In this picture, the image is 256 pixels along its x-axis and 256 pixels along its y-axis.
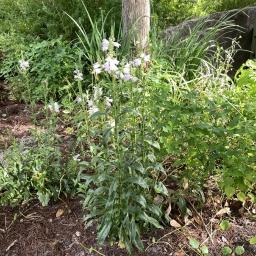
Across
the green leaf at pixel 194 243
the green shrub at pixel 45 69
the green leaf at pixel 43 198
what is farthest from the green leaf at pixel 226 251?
the green shrub at pixel 45 69

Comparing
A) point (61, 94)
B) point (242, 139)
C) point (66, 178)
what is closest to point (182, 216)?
point (242, 139)

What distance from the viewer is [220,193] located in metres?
2.79

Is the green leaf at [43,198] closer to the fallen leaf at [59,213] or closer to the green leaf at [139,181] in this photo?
the fallen leaf at [59,213]

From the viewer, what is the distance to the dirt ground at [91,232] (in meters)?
2.48

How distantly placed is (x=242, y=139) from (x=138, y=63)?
83 centimetres

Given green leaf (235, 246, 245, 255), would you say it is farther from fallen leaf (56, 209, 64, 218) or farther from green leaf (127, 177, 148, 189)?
fallen leaf (56, 209, 64, 218)

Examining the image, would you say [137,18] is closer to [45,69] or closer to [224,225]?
[45,69]

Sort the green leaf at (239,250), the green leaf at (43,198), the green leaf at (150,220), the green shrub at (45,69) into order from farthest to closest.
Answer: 1. the green shrub at (45,69)
2. the green leaf at (43,198)
3. the green leaf at (239,250)
4. the green leaf at (150,220)

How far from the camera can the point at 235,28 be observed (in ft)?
16.4

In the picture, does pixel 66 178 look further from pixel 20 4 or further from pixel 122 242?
pixel 20 4

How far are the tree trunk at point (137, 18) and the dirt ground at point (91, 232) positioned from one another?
220 cm

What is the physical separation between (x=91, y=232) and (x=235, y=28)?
3.47 metres

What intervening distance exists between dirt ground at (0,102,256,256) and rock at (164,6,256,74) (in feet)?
8.75

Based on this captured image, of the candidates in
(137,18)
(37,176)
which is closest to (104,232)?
(37,176)
